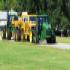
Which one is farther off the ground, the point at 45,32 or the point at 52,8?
Answer: the point at 52,8

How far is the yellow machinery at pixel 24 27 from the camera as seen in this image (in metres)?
28.3

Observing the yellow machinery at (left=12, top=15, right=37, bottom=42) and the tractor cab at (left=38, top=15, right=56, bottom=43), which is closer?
the tractor cab at (left=38, top=15, right=56, bottom=43)

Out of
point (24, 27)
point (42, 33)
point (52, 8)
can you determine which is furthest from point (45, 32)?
point (52, 8)

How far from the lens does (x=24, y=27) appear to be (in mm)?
29125

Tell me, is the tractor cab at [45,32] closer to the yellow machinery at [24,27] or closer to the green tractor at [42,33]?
the green tractor at [42,33]

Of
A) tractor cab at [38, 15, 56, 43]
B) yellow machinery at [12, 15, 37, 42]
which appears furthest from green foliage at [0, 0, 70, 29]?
tractor cab at [38, 15, 56, 43]

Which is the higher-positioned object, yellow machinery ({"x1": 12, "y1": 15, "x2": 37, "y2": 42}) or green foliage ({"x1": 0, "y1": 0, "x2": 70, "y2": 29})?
green foliage ({"x1": 0, "y1": 0, "x2": 70, "y2": 29})

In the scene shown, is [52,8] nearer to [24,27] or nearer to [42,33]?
[24,27]

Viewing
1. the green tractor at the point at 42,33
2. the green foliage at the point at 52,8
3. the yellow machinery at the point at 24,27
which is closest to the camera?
the green tractor at the point at 42,33

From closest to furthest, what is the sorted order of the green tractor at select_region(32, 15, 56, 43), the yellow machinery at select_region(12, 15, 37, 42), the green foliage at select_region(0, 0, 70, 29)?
the green tractor at select_region(32, 15, 56, 43) < the yellow machinery at select_region(12, 15, 37, 42) < the green foliage at select_region(0, 0, 70, 29)

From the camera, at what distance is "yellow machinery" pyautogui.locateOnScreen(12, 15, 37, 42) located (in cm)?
2827

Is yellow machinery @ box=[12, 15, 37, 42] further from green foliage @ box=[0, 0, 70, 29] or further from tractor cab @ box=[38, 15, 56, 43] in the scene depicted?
green foliage @ box=[0, 0, 70, 29]

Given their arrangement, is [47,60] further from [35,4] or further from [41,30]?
[35,4]

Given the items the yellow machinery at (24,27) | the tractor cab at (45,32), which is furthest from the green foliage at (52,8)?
the tractor cab at (45,32)
